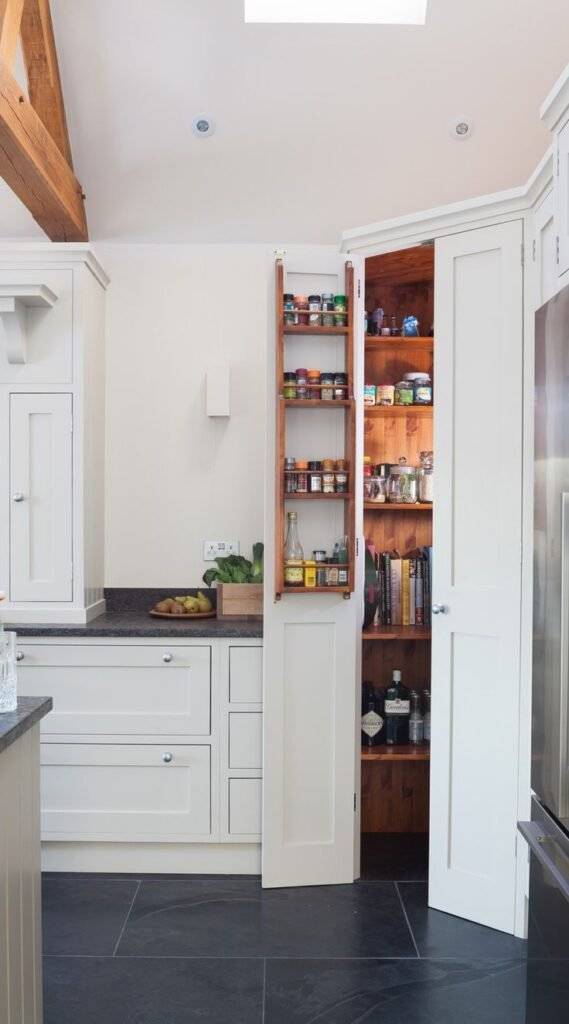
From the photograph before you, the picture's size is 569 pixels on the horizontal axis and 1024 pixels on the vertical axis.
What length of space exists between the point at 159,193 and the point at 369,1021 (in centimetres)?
302

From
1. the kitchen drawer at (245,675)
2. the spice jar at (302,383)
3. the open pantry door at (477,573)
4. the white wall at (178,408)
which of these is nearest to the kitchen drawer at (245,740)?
the kitchen drawer at (245,675)

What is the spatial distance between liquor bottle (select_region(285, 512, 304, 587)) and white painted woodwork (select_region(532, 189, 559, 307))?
1.06 metres

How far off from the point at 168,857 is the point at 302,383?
69.3 inches

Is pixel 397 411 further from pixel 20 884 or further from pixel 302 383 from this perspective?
pixel 20 884

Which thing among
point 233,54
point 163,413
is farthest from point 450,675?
point 233,54

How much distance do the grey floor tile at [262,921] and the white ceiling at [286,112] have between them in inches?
99.9

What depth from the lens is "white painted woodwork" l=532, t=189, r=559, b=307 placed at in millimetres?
2383

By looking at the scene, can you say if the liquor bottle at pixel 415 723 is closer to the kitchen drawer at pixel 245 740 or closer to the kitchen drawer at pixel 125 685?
the kitchen drawer at pixel 245 740

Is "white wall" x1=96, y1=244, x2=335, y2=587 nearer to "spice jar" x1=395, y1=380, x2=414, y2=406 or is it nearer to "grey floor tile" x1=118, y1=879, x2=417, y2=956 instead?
"spice jar" x1=395, y1=380, x2=414, y2=406

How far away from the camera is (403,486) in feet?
11.7

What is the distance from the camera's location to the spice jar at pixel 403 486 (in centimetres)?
356

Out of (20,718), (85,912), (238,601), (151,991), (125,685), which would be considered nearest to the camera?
(20,718)

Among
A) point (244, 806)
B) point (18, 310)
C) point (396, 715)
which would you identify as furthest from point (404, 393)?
point (244, 806)

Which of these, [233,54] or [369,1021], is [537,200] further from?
[369,1021]
